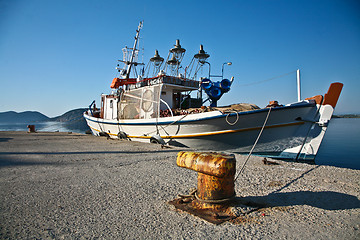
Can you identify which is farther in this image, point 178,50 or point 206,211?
point 178,50

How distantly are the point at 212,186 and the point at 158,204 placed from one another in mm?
751

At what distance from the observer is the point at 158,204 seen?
261 cm

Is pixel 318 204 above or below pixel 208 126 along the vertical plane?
below

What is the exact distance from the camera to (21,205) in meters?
2.53

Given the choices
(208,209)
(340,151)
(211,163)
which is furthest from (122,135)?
(340,151)

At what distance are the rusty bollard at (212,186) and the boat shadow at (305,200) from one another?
23 cm

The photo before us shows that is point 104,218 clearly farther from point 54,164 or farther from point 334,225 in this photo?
point 54,164

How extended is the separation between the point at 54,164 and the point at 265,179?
14.8 ft

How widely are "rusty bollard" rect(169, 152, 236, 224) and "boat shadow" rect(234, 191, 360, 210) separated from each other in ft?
0.76

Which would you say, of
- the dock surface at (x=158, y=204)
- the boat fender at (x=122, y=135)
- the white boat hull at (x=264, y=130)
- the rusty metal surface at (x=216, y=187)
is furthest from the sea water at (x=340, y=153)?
the boat fender at (x=122, y=135)

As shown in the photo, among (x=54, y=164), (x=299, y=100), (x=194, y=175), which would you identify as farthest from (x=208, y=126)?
(x=54, y=164)

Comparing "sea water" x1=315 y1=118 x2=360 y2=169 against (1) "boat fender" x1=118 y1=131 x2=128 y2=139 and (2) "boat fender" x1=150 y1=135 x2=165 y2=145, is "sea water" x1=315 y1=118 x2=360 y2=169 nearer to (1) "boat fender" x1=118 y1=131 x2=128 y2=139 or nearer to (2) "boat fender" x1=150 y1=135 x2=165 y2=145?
(2) "boat fender" x1=150 y1=135 x2=165 y2=145

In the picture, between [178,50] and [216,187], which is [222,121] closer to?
[216,187]

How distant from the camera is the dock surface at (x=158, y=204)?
1948 millimetres
